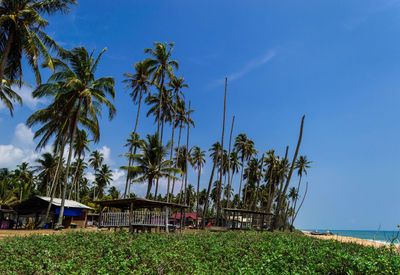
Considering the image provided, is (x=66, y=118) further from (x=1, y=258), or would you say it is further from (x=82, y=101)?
(x=1, y=258)

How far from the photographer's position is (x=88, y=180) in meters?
71.0

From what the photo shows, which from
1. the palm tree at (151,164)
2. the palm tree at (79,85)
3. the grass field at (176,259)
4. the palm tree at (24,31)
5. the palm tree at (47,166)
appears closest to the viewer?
the grass field at (176,259)

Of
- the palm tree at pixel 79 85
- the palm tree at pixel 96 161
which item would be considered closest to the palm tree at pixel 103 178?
the palm tree at pixel 96 161

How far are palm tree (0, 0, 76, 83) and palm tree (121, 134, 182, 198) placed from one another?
43.7ft

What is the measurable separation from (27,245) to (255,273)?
316 inches

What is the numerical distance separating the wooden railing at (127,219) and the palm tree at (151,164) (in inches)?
340

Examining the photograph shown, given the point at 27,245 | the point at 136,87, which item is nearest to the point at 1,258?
the point at 27,245

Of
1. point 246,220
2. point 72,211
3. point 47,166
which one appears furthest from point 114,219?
point 47,166

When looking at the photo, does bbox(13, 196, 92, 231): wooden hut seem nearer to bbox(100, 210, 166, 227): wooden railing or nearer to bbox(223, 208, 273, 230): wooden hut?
bbox(100, 210, 166, 227): wooden railing

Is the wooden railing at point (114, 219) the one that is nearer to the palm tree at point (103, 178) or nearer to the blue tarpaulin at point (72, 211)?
the blue tarpaulin at point (72, 211)

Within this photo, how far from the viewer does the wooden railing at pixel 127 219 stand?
690 inches

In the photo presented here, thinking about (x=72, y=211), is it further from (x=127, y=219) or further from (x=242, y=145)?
(x=242, y=145)

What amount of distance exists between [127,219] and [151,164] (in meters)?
10.3

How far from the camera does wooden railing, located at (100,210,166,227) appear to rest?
1752cm
